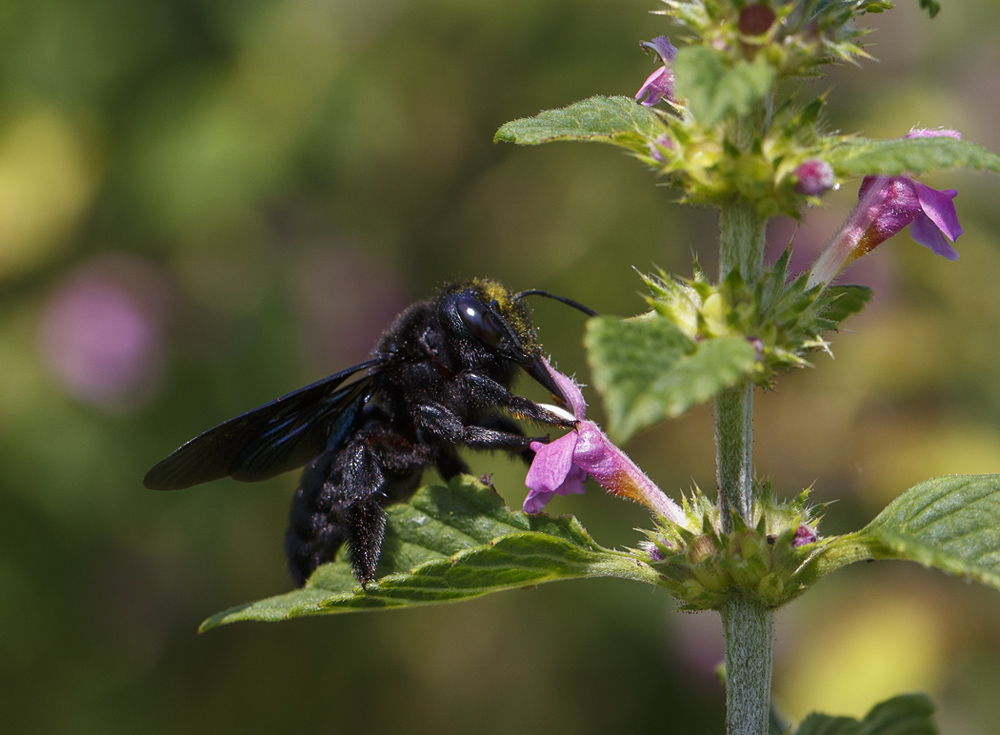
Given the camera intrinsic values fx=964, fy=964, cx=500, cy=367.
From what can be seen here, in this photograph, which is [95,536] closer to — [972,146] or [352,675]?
[352,675]

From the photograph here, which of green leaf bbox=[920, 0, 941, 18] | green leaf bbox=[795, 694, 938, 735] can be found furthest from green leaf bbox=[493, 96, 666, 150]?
green leaf bbox=[795, 694, 938, 735]

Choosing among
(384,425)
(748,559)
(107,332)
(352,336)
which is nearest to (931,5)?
(748,559)

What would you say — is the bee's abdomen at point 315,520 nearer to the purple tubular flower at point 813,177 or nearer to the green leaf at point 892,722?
the green leaf at point 892,722

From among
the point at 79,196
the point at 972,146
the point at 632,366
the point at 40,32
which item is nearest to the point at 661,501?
the point at 632,366

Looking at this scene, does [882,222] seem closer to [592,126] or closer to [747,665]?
[592,126]

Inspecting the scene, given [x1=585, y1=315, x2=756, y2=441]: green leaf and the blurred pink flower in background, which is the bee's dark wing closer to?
[x1=585, y1=315, x2=756, y2=441]: green leaf
